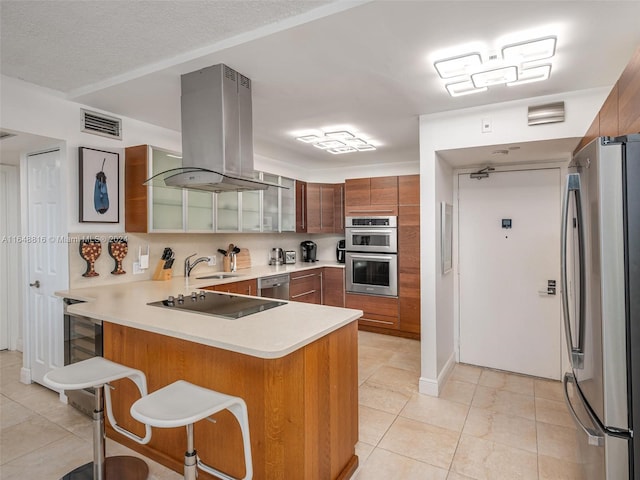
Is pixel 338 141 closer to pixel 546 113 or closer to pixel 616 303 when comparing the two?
pixel 546 113

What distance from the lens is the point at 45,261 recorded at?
320 centimetres

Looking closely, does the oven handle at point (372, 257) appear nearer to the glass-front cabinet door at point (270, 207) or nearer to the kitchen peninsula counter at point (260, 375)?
the glass-front cabinet door at point (270, 207)

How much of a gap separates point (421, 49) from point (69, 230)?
301cm

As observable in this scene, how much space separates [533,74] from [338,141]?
2.14 m

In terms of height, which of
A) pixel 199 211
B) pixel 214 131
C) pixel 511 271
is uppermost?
pixel 214 131

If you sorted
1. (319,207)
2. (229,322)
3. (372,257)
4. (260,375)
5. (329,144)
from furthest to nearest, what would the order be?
(319,207), (372,257), (329,144), (229,322), (260,375)

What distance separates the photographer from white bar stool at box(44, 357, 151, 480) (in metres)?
1.73

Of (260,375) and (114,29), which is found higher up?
(114,29)

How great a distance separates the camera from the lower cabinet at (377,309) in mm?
4863

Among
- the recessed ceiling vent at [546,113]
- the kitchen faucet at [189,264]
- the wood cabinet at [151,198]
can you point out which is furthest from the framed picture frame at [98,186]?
the recessed ceiling vent at [546,113]

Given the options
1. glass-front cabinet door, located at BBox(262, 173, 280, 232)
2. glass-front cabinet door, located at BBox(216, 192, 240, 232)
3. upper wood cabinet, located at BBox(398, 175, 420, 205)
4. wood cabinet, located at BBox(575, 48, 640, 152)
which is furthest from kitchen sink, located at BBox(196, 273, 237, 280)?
wood cabinet, located at BBox(575, 48, 640, 152)

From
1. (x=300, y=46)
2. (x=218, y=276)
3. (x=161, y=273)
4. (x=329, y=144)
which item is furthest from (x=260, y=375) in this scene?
(x=329, y=144)

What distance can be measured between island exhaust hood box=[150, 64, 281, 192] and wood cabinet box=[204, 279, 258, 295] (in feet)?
4.31

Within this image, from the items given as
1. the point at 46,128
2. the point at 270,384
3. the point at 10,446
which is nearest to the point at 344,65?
the point at 270,384
